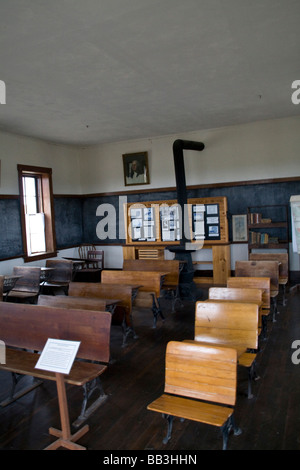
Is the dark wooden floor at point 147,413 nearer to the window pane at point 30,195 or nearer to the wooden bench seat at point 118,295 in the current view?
the wooden bench seat at point 118,295

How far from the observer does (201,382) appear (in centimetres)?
247

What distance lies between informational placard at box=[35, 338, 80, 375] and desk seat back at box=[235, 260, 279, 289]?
3.64 m

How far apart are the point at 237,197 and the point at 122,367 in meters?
5.72

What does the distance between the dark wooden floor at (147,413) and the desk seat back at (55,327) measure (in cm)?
55

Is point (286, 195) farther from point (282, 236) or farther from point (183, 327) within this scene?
point (183, 327)

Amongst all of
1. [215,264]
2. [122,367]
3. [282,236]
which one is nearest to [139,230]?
[215,264]

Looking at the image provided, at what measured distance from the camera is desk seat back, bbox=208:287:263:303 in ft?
13.1

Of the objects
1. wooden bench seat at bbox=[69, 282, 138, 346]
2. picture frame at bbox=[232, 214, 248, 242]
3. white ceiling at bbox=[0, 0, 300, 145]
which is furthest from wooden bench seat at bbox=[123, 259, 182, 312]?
picture frame at bbox=[232, 214, 248, 242]

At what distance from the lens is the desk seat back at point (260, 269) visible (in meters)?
5.57

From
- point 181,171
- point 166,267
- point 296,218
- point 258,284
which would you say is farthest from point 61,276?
point 296,218

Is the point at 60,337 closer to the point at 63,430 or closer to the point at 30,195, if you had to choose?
the point at 63,430

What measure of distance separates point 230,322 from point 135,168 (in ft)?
22.8

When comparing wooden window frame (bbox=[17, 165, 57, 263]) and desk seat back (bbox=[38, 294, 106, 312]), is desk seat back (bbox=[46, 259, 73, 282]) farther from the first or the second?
desk seat back (bbox=[38, 294, 106, 312])

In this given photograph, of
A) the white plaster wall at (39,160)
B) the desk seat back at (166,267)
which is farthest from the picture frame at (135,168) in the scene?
the desk seat back at (166,267)
